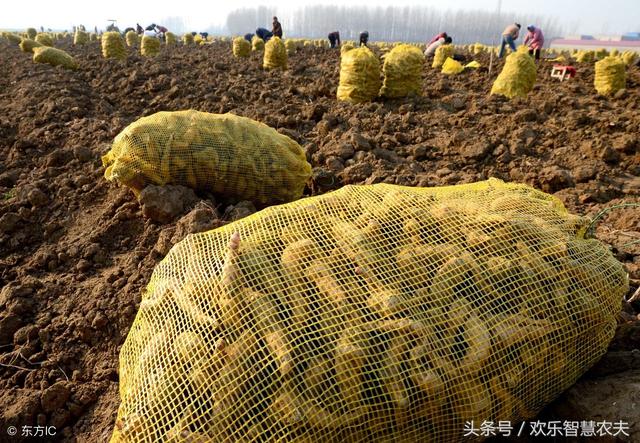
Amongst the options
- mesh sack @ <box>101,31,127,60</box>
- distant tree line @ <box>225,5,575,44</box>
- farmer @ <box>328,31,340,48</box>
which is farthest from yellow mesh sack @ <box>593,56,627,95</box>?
distant tree line @ <box>225,5,575,44</box>

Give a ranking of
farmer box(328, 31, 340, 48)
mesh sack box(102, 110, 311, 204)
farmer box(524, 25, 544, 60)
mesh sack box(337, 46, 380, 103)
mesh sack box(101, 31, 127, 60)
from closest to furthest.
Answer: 1. mesh sack box(102, 110, 311, 204)
2. mesh sack box(337, 46, 380, 103)
3. farmer box(524, 25, 544, 60)
4. mesh sack box(101, 31, 127, 60)
5. farmer box(328, 31, 340, 48)

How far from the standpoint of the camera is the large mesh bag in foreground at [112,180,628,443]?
4.37 feet

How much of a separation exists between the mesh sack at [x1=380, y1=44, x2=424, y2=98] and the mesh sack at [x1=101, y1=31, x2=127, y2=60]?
1105 cm

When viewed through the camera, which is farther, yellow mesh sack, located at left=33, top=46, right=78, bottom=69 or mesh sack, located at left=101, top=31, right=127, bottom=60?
mesh sack, located at left=101, top=31, right=127, bottom=60

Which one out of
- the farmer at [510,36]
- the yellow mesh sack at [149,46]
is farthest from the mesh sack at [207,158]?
the yellow mesh sack at [149,46]

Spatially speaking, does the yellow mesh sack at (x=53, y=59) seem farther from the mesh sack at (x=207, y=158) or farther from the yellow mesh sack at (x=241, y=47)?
the mesh sack at (x=207, y=158)

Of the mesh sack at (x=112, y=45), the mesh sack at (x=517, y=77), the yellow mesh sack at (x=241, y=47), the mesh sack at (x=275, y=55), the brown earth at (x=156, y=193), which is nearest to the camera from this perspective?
the brown earth at (x=156, y=193)

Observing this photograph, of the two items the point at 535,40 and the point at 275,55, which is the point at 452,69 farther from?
the point at 275,55

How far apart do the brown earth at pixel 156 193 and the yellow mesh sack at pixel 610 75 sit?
0.30 metres

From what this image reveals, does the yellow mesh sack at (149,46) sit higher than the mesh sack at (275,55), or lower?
lower

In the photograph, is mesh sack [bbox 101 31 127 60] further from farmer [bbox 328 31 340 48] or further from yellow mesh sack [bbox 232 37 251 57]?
farmer [bbox 328 31 340 48]

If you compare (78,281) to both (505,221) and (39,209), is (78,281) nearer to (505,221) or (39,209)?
(39,209)

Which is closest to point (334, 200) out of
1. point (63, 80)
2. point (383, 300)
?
point (383, 300)

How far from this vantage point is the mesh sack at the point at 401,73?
23.9ft
